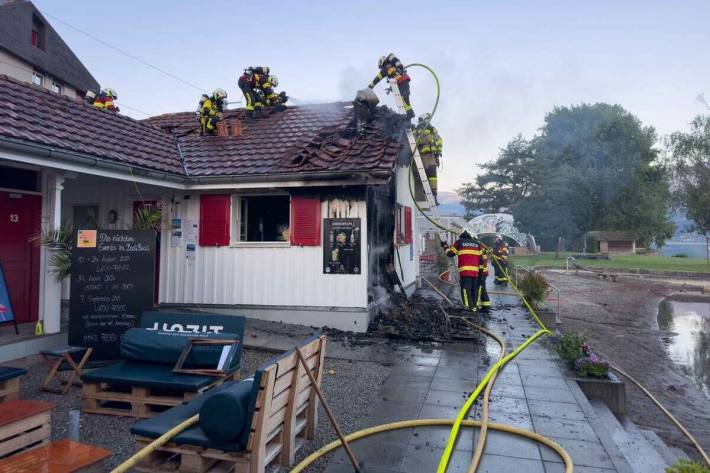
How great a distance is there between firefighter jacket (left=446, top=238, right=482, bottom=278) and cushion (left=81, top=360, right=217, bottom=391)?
7.23 metres

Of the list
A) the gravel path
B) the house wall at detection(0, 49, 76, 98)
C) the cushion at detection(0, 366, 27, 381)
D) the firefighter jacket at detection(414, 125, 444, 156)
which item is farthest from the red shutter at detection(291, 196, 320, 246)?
the house wall at detection(0, 49, 76, 98)

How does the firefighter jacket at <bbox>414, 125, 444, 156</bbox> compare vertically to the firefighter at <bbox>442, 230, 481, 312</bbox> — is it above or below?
above

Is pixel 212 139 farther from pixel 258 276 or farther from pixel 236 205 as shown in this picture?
pixel 258 276

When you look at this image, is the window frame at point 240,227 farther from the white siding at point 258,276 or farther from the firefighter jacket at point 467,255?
the firefighter jacket at point 467,255

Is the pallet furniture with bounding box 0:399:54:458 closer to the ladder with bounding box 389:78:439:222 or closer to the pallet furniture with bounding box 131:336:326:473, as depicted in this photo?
the pallet furniture with bounding box 131:336:326:473

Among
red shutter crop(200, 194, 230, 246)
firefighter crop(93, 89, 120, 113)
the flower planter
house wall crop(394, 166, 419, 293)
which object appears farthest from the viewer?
firefighter crop(93, 89, 120, 113)

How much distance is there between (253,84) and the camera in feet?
42.5

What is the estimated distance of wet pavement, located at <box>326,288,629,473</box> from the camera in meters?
3.81

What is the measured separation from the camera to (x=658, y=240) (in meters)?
43.8

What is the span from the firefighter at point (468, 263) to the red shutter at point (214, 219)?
5096mm

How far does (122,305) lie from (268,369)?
4498mm

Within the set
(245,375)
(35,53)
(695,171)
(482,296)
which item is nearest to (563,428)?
(245,375)

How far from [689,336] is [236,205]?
1268 cm

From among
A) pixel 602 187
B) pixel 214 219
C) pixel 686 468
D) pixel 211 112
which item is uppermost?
pixel 602 187
